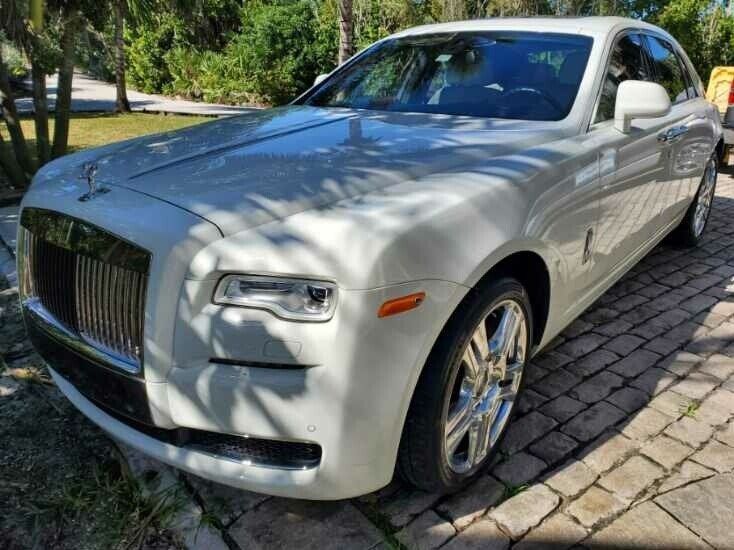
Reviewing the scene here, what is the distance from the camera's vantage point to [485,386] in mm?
2395

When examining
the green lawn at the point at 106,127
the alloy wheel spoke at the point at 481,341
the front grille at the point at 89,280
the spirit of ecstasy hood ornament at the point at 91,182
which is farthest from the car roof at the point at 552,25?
the green lawn at the point at 106,127

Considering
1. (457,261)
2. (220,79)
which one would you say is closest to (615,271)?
(457,261)

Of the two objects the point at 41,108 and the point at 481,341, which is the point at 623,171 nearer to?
the point at 481,341

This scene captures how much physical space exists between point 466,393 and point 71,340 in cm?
142

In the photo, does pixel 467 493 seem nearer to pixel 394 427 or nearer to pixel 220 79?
pixel 394 427

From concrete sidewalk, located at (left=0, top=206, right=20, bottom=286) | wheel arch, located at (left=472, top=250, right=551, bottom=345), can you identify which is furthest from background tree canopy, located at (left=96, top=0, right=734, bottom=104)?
wheel arch, located at (left=472, top=250, right=551, bottom=345)

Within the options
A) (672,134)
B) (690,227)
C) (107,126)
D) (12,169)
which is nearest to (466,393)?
(672,134)

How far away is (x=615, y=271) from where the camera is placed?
3457 mm

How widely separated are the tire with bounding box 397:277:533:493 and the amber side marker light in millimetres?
239

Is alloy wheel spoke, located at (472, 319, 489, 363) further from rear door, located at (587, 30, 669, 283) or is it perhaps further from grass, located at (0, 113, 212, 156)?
grass, located at (0, 113, 212, 156)

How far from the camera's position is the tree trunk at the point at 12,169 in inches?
275

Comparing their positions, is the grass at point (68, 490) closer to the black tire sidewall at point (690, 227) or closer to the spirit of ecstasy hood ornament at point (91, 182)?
the spirit of ecstasy hood ornament at point (91, 182)

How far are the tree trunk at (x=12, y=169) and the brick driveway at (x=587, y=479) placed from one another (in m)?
5.96

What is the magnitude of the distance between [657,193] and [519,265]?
170 cm
